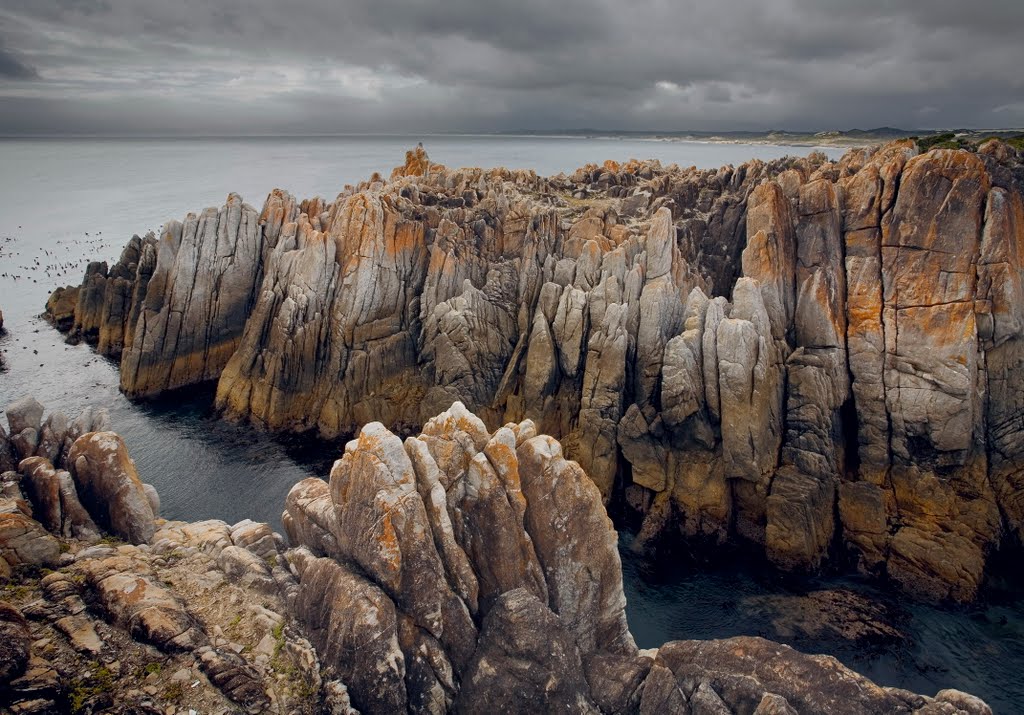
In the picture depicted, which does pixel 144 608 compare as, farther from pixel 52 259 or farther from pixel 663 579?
pixel 52 259

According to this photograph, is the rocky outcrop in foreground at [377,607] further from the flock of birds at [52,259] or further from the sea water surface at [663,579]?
the flock of birds at [52,259]

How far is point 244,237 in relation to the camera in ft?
182

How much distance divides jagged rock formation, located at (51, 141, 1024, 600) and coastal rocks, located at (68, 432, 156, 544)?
25.3 meters

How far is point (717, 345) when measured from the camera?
35594 mm

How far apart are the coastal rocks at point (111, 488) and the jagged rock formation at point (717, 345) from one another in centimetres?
2532

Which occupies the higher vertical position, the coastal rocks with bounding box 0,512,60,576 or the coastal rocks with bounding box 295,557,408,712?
the coastal rocks with bounding box 0,512,60,576

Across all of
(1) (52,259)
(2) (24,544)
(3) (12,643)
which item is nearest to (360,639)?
(3) (12,643)

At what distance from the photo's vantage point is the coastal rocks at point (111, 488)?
19.2 m

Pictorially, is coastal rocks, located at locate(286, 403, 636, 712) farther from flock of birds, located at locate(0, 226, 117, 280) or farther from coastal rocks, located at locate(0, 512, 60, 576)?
flock of birds, located at locate(0, 226, 117, 280)

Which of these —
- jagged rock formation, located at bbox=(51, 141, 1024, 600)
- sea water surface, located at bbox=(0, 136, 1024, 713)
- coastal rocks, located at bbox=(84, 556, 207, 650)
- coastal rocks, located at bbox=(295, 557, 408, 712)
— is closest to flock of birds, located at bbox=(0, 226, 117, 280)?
sea water surface, located at bbox=(0, 136, 1024, 713)

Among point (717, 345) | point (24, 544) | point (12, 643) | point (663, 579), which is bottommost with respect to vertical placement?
point (663, 579)

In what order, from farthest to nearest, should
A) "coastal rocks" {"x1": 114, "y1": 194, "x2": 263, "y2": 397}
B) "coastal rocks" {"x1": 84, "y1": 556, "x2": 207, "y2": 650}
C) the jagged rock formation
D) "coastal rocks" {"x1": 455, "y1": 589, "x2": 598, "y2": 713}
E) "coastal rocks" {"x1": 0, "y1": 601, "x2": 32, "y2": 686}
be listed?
1. "coastal rocks" {"x1": 114, "y1": 194, "x2": 263, "y2": 397}
2. the jagged rock formation
3. "coastal rocks" {"x1": 455, "y1": 589, "x2": 598, "y2": 713}
4. "coastal rocks" {"x1": 84, "y1": 556, "x2": 207, "y2": 650}
5. "coastal rocks" {"x1": 0, "y1": 601, "x2": 32, "y2": 686}

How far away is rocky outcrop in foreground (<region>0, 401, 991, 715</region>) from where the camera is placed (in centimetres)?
1430

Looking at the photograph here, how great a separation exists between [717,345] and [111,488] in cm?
3110
